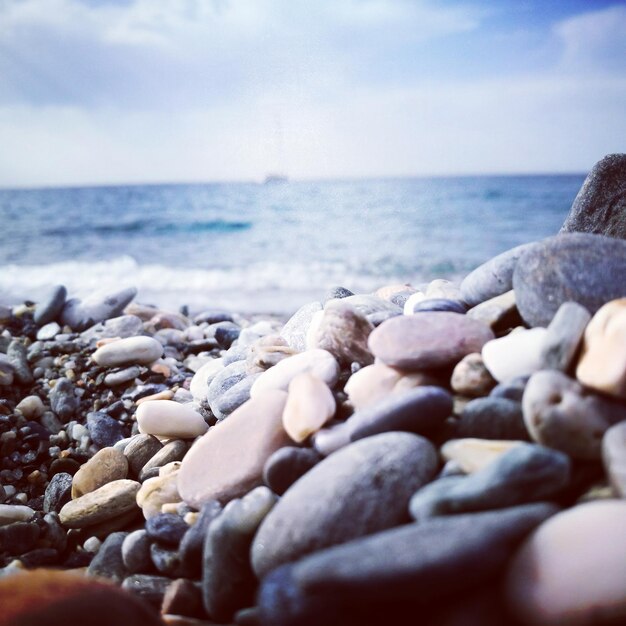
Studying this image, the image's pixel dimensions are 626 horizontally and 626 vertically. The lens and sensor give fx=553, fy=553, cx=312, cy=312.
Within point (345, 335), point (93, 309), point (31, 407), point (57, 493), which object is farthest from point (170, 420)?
point (93, 309)

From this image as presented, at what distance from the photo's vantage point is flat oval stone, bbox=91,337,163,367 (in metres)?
2.73

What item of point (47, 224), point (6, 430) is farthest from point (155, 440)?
point (47, 224)

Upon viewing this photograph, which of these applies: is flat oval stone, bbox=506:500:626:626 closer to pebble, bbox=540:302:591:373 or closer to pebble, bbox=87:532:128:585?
pebble, bbox=540:302:591:373

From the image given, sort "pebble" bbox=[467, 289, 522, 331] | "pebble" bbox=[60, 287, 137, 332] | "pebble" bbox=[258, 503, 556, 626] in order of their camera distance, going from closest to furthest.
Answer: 1. "pebble" bbox=[258, 503, 556, 626]
2. "pebble" bbox=[467, 289, 522, 331]
3. "pebble" bbox=[60, 287, 137, 332]

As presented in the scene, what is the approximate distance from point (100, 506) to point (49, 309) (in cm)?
241

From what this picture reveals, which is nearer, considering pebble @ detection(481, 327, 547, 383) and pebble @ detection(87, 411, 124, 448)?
pebble @ detection(481, 327, 547, 383)

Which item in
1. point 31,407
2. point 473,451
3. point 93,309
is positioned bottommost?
point 31,407

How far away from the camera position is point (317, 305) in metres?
2.35

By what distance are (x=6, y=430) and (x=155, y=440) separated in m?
0.76

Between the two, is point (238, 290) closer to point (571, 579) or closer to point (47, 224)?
point (571, 579)

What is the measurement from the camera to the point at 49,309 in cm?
373

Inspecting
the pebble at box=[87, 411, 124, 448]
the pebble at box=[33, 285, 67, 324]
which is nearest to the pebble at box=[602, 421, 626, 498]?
the pebble at box=[87, 411, 124, 448]

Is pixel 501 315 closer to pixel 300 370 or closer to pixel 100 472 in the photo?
pixel 300 370

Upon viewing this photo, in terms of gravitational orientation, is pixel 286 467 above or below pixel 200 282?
above
